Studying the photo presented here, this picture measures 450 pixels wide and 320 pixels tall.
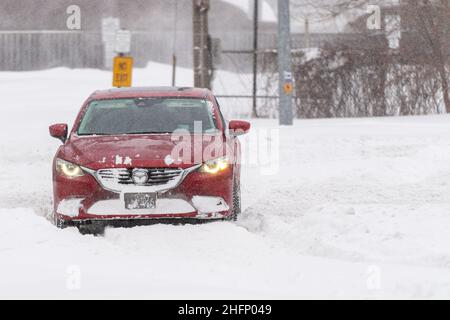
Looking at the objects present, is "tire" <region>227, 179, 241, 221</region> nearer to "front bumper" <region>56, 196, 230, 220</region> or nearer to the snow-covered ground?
the snow-covered ground

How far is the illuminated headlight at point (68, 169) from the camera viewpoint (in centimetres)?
877

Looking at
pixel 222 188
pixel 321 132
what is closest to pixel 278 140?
pixel 321 132

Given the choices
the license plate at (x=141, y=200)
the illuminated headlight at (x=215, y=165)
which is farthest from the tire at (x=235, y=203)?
the license plate at (x=141, y=200)

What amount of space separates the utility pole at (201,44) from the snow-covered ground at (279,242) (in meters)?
6.11

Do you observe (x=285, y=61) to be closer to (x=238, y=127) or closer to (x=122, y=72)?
(x=122, y=72)

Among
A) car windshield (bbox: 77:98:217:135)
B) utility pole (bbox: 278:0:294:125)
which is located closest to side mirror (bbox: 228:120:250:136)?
car windshield (bbox: 77:98:217:135)

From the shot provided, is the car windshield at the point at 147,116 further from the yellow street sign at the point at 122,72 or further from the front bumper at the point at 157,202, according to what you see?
the yellow street sign at the point at 122,72

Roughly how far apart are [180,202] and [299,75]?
13940 millimetres

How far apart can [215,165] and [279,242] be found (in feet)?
3.00

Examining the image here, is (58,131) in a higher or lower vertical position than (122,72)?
lower

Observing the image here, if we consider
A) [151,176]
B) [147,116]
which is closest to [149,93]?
[147,116]

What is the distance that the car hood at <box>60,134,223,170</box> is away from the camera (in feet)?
28.4

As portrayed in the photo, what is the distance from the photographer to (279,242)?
8.88 metres
